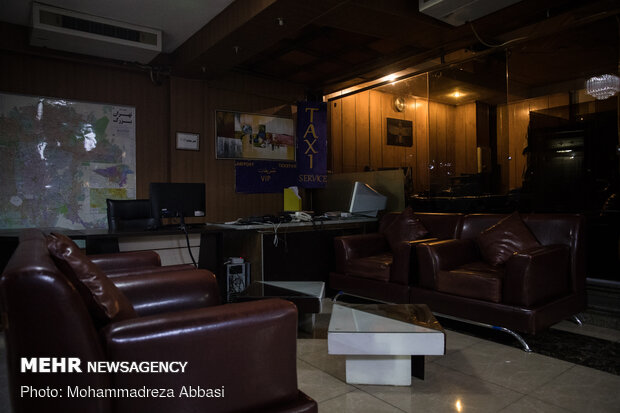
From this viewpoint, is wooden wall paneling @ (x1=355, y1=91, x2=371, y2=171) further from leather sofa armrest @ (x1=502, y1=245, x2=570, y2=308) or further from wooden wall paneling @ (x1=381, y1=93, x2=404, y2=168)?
leather sofa armrest @ (x1=502, y1=245, x2=570, y2=308)

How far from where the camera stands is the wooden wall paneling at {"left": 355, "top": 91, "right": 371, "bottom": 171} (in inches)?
280

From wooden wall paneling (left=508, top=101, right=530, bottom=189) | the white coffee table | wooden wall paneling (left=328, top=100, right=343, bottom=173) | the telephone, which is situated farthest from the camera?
wooden wall paneling (left=328, top=100, right=343, bottom=173)

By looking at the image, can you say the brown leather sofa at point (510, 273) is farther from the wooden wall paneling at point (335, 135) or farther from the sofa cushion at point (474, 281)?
the wooden wall paneling at point (335, 135)

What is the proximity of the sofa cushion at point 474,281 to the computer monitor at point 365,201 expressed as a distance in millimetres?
1681

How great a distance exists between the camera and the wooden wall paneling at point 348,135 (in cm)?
698

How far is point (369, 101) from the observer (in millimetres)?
7191

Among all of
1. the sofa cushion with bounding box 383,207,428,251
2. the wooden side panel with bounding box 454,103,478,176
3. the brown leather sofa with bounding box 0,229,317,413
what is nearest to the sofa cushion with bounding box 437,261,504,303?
the sofa cushion with bounding box 383,207,428,251

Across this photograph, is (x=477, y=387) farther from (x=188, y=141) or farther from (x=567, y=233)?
(x=188, y=141)

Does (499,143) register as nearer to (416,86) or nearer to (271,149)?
(416,86)

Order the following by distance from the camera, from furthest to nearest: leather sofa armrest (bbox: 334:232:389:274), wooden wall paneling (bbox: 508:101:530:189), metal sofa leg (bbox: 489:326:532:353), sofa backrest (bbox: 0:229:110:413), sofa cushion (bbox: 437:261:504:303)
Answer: wooden wall paneling (bbox: 508:101:530:189), leather sofa armrest (bbox: 334:232:389:274), sofa cushion (bbox: 437:261:504:303), metal sofa leg (bbox: 489:326:532:353), sofa backrest (bbox: 0:229:110:413)

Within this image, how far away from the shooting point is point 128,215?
4.18 m

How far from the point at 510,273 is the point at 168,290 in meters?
2.26

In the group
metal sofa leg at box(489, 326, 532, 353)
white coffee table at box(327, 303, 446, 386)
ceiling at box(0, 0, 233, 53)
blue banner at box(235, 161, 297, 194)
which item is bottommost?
metal sofa leg at box(489, 326, 532, 353)

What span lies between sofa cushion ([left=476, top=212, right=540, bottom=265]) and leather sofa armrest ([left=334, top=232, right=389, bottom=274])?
108cm
